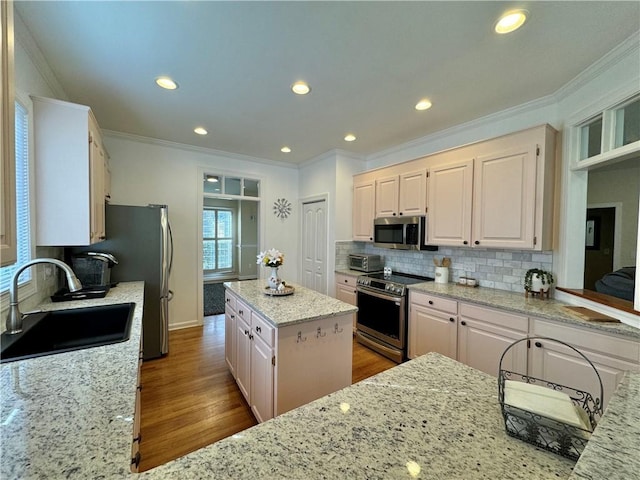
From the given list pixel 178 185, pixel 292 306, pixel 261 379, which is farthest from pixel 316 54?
pixel 178 185

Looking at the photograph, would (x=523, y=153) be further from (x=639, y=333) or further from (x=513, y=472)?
(x=513, y=472)

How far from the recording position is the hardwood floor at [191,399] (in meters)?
1.81

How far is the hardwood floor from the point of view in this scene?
181 centimetres

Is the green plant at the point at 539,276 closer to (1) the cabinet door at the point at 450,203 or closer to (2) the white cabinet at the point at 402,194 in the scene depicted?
(1) the cabinet door at the point at 450,203

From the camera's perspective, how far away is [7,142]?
854 millimetres

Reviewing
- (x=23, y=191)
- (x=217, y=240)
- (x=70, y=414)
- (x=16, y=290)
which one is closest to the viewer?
(x=70, y=414)

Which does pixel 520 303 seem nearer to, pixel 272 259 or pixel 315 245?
pixel 272 259

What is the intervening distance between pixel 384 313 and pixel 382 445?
2532 mm

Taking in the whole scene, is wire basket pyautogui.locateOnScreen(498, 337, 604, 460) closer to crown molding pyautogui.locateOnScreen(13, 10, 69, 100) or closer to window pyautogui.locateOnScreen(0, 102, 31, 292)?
window pyautogui.locateOnScreen(0, 102, 31, 292)

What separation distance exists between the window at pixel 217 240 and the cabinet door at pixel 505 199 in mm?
6800

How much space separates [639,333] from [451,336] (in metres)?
1.22

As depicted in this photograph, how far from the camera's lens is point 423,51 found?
5.81 feet

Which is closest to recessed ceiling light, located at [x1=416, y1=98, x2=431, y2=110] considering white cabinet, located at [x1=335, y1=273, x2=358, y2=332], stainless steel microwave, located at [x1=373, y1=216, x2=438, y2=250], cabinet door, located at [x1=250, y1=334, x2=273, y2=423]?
stainless steel microwave, located at [x1=373, y1=216, x2=438, y2=250]

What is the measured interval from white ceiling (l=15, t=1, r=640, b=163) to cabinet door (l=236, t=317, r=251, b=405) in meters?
2.04
